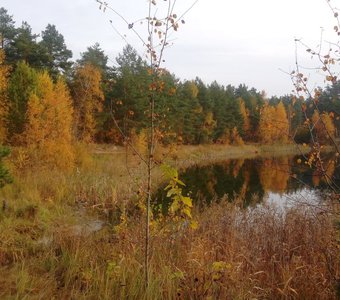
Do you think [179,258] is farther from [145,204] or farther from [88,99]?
[88,99]

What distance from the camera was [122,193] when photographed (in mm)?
17469

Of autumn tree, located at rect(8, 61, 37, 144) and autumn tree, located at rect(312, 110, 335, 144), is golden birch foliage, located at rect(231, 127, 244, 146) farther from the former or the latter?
autumn tree, located at rect(312, 110, 335, 144)

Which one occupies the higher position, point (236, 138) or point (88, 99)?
point (88, 99)

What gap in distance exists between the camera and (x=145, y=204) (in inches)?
358

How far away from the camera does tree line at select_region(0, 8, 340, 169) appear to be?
4.90 metres

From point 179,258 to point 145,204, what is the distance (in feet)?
10.9

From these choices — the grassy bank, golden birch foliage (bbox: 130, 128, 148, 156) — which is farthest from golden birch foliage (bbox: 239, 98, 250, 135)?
the grassy bank

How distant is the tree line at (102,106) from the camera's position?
4902mm

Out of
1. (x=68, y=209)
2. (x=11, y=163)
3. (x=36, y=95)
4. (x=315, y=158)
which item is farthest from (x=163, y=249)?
(x=36, y=95)

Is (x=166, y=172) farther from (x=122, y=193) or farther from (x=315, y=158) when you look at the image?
(x=122, y=193)

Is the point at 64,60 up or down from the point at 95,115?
up

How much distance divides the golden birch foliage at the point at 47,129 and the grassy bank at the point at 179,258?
873 centimetres

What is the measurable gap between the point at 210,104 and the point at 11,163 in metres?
42.9

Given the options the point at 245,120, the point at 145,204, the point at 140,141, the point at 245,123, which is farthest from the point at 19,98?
the point at 245,120
